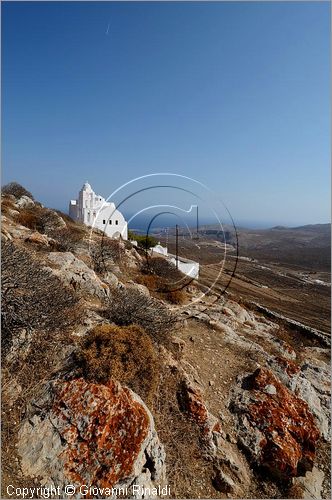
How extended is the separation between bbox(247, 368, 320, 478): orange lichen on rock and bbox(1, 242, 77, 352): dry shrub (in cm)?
548

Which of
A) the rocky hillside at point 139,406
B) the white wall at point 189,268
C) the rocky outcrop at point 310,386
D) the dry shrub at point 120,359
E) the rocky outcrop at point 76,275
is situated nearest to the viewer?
the rocky hillside at point 139,406

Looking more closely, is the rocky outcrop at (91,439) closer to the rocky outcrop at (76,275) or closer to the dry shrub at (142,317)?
the dry shrub at (142,317)

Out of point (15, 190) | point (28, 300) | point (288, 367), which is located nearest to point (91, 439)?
point (28, 300)

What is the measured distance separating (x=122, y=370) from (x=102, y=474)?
1.83 meters

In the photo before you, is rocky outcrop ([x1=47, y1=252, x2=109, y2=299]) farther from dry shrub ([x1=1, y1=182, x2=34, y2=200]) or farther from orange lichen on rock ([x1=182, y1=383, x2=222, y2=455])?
dry shrub ([x1=1, y1=182, x2=34, y2=200])

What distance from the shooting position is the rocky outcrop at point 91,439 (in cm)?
496

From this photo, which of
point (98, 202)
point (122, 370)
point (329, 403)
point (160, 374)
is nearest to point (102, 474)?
point (122, 370)

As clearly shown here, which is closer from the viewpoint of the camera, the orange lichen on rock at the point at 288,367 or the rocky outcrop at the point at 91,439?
the rocky outcrop at the point at 91,439

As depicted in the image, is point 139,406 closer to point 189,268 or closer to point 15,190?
point 189,268

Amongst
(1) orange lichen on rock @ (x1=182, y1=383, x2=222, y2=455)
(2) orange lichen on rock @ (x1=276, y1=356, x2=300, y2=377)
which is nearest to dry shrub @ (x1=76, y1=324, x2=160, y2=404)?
(1) orange lichen on rock @ (x1=182, y1=383, x2=222, y2=455)

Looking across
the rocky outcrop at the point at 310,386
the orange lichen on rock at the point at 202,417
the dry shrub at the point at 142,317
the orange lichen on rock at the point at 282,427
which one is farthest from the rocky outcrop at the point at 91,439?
the rocky outcrop at the point at 310,386

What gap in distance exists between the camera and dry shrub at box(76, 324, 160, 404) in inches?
238

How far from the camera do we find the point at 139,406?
19.4 feet

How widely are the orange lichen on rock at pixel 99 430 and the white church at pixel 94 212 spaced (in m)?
28.2
